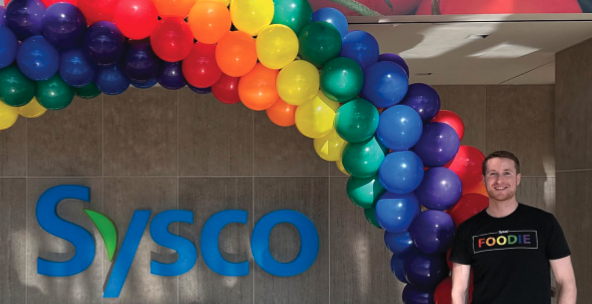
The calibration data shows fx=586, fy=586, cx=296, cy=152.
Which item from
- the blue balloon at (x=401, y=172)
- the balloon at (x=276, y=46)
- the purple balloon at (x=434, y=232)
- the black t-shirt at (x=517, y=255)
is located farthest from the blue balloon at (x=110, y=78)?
the black t-shirt at (x=517, y=255)

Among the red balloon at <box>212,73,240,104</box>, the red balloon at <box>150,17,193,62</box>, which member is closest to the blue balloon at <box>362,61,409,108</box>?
the red balloon at <box>212,73,240,104</box>

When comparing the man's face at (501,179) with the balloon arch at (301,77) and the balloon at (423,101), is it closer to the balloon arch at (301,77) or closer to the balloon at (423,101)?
the balloon arch at (301,77)

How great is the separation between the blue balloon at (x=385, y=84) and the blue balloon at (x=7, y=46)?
6.06ft

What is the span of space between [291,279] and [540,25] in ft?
11.4

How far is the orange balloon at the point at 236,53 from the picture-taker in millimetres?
3033

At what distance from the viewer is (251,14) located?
3039mm

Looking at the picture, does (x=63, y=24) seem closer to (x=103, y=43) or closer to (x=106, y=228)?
(x=103, y=43)

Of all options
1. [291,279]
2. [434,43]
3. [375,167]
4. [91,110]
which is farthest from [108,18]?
[291,279]

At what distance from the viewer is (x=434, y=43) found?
4.45 m

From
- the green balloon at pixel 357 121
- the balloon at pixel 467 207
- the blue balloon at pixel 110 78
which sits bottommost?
the balloon at pixel 467 207

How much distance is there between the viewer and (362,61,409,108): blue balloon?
2994mm

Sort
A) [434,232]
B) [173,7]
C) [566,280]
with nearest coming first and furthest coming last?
[566,280] → [434,232] → [173,7]

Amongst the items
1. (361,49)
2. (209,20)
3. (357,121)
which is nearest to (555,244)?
(357,121)

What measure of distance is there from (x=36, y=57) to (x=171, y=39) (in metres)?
0.71
